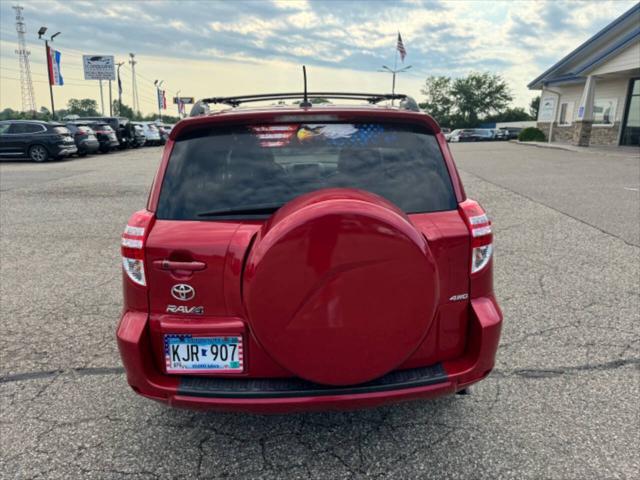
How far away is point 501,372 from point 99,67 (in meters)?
62.0

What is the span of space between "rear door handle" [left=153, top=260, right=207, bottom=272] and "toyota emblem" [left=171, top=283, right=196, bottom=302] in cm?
8

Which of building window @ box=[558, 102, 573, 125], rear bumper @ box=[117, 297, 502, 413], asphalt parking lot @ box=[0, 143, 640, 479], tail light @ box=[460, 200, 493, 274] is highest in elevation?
building window @ box=[558, 102, 573, 125]

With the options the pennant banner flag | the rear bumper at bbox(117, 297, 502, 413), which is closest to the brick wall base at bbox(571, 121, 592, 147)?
the rear bumper at bbox(117, 297, 502, 413)

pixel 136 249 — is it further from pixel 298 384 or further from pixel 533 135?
pixel 533 135

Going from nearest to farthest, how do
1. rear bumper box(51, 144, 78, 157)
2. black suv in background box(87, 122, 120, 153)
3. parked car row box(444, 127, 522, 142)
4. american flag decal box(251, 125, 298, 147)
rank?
american flag decal box(251, 125, 298, 147)
rear bumper box(51, 144, 78, 157)
black suv in background box(87, 122, 120, 153)
parked car row box(444, 127, 522, 142)

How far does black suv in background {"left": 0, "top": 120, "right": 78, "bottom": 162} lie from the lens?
19.2m

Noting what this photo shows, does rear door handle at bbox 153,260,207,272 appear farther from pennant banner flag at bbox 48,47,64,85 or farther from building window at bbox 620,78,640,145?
pennant banner flag at bbox 48,47,64,85

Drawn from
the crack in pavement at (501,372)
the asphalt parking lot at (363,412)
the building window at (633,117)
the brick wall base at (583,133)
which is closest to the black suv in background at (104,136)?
the asphalt parking lot at (363,412)

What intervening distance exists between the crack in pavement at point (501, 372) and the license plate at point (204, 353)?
1330mm

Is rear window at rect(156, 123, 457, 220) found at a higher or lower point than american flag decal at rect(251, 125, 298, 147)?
lower

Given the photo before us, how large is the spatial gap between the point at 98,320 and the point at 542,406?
11.6 feet

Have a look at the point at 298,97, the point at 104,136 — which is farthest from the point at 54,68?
the point at 298,97

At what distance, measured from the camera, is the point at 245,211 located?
2.21 m

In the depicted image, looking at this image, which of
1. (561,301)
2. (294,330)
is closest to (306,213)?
(294,330)
